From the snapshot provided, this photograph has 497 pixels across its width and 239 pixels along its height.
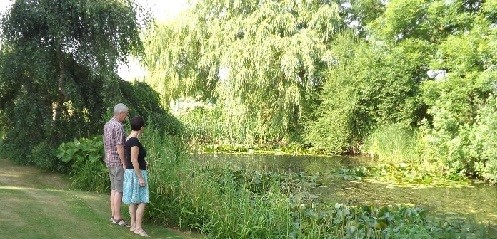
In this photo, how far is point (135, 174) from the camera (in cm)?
573

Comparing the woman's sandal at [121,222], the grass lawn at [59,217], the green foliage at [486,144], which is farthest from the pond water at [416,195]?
the woman's sandal at [121,222]

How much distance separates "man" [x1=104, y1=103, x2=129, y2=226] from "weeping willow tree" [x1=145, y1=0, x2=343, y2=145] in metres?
14.7

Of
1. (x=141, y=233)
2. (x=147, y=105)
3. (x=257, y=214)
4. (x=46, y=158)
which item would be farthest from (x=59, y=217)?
(x=147, y=105)

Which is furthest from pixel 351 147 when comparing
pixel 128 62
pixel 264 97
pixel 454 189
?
pixel 128 62

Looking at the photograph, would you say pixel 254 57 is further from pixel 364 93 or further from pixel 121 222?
pixel 121 222

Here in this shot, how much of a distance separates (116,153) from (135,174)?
2.29ft

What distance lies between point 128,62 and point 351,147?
42.5 ft

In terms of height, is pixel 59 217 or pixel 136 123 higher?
pixel 136 123

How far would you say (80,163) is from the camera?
30.5 ft

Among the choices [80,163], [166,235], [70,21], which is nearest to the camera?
[166,235]

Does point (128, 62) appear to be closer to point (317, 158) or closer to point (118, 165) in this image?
point (118, 165)

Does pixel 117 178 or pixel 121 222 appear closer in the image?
pixel 121 222

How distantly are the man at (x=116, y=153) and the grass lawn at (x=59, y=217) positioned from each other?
22 centimetres

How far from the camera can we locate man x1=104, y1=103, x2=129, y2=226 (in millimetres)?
6074
